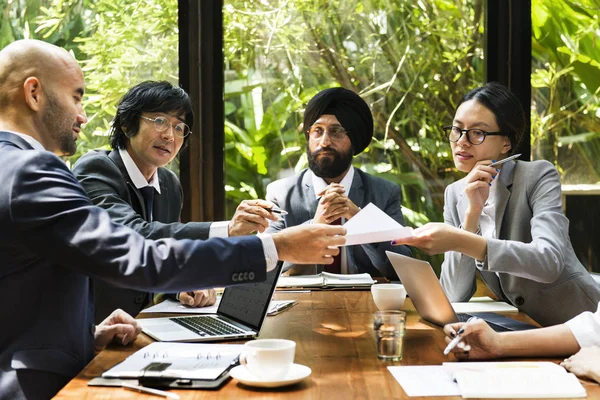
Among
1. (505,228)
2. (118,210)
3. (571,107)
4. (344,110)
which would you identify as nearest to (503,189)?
(505,228)

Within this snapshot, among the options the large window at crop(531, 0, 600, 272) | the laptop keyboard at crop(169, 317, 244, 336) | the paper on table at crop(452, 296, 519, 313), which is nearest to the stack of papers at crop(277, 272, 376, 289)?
the paper on table at crop(452, 296, 519, 313)

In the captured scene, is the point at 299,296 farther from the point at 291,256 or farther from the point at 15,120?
the point at 15,120

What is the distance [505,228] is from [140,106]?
5.41ft

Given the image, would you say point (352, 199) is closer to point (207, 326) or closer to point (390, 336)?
point (207, 326)

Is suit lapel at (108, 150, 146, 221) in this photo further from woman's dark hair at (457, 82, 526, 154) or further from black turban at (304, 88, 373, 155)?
woman's dark hair at (457, 82, 526, 154)

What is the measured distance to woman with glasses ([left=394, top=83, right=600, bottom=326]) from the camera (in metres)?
2.25

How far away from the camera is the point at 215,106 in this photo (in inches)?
165

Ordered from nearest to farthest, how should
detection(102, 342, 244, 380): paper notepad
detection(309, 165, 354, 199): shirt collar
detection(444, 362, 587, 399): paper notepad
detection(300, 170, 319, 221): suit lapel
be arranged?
detection(444, 362, 587, 399): paper notepad → detection(102, 342, 244, 380): paper notepad → detection(300, 170, 319, 221): suit lapel → detection(309, 165, 354, 199): shirt collar

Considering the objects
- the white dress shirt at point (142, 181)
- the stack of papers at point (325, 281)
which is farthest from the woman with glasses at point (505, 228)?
the white dress shirt at point (142, 181)

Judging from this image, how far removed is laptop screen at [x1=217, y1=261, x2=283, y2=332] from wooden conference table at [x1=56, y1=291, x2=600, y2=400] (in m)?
0.05

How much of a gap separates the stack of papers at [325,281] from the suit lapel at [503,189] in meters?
0.56

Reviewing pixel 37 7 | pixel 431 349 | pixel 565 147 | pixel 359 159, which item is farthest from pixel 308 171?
pixel 431 349

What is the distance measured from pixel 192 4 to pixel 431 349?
9.65 feet

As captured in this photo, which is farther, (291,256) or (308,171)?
(308,171)
